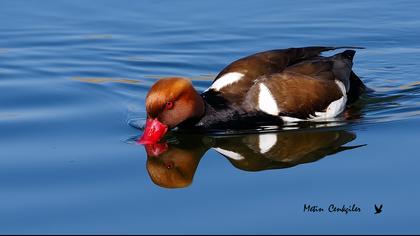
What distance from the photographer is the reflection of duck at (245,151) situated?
22.0 ft

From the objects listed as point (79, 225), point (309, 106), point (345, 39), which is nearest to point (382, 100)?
point (309, 106)

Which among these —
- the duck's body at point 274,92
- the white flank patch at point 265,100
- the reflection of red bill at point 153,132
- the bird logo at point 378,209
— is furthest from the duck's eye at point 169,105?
the bird logo at point 378,209

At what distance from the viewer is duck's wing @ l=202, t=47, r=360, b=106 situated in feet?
26.4

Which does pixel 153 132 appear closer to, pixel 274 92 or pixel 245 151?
pixel 245 151

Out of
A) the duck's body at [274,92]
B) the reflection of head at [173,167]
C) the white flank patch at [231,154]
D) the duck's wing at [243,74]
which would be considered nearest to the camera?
the reflection of head at [173,167]

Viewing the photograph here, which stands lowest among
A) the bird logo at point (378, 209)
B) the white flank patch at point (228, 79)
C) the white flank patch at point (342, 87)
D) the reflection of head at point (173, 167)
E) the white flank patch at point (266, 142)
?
the bird logo at point (378, 209)

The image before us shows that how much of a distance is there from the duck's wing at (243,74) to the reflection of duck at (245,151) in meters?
0.49

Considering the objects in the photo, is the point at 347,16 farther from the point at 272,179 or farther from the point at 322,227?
the point at 322,227

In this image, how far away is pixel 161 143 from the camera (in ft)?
24.7

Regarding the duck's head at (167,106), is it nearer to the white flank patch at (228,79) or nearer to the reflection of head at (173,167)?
the reflection of head at (173,167)

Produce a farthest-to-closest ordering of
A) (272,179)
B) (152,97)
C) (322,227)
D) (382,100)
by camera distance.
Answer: (382,100)
(152,97)
(272,179)
(322,227)

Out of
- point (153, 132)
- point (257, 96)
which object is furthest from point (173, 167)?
point (257, 96)

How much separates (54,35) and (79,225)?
6.10m

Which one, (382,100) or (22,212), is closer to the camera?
(22,212)
